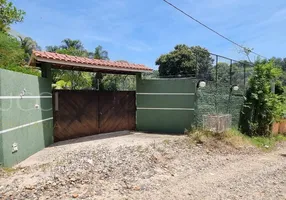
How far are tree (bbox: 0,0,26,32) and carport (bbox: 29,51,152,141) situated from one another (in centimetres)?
176

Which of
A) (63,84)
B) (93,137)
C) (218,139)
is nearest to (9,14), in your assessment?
(93,137)

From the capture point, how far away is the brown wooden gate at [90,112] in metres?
9.23

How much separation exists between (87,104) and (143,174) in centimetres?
478

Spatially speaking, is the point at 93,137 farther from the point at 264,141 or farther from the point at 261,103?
the point at 261,103

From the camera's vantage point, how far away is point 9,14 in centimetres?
877

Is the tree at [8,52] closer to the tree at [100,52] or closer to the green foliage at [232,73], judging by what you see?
the green foliage at [232,73]

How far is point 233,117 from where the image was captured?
Answer: 1196 centimetres

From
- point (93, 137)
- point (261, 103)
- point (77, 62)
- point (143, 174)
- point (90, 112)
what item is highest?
point (77, 62)

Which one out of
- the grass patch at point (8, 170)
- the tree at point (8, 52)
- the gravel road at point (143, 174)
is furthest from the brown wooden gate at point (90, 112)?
the grass patch at point (8, 170)

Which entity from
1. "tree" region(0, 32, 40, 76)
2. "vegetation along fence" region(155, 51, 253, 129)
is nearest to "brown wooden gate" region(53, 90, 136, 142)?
"tree" region(0, 32, 40, 76)

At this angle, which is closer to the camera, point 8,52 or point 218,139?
point 218,139

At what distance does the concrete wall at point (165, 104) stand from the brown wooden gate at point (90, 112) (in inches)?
18.1

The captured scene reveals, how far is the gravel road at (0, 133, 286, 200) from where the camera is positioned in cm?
489

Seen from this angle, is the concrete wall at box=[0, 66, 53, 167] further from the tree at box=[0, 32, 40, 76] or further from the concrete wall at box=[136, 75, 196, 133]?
the concrete wall at box=[136, 75, 196, 133]
